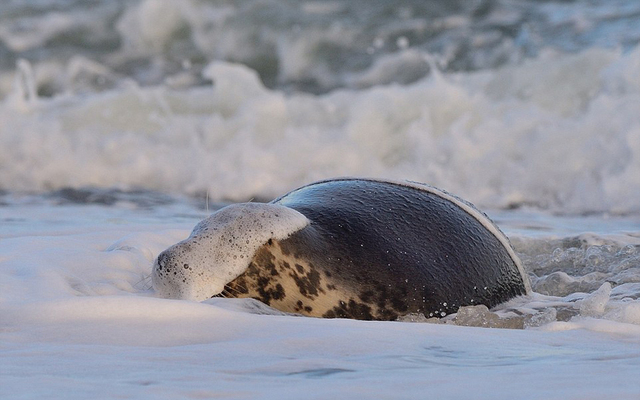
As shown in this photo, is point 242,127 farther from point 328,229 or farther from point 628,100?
point 328,229

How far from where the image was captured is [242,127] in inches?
324

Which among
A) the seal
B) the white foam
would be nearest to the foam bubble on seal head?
the seal

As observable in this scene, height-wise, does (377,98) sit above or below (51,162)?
above

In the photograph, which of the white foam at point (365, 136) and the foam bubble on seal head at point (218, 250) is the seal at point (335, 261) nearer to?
the foam bubble on seal head at point (218, 250)

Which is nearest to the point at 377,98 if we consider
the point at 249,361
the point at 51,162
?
the point at 51,162

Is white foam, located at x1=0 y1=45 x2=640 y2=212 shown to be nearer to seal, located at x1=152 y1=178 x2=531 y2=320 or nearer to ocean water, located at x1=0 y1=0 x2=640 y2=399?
ocean water, located at x1=0 y1=0 x2=640 y2=399

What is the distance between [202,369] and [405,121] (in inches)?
245

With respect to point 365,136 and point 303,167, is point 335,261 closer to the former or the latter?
point 303,167

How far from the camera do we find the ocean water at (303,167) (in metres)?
2.07

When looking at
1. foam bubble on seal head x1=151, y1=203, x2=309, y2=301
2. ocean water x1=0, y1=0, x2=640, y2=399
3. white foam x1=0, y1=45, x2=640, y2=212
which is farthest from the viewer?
white foam x1=0, y1=45, x2=640, y2=212

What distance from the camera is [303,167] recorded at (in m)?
7.39

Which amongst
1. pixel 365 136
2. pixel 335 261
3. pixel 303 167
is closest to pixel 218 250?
pixel 335 261

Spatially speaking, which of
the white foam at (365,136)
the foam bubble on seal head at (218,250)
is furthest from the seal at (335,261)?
the white foam at (365,136)

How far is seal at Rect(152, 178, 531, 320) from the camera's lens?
2.74 metres
